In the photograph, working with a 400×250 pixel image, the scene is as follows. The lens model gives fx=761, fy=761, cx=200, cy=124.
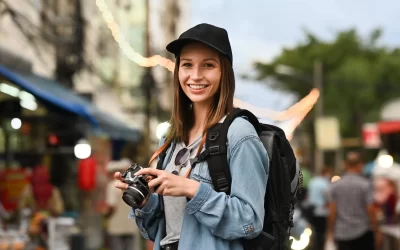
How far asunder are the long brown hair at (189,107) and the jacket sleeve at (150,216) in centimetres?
26

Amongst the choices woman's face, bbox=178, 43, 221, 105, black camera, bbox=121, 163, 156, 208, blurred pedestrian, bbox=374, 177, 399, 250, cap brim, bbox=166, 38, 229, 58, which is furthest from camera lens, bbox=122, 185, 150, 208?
blurred pedestrian, bbox=374, 177, 399, 250

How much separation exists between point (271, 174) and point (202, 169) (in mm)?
257

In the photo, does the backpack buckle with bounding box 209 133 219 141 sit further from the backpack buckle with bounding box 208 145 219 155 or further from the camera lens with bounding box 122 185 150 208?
the camera lens with bounding box 122 185 150 208

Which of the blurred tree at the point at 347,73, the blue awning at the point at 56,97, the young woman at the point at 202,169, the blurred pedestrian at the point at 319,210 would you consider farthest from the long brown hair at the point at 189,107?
the blurred tree at the point at 347,73

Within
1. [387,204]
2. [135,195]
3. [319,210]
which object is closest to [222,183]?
[135,195]

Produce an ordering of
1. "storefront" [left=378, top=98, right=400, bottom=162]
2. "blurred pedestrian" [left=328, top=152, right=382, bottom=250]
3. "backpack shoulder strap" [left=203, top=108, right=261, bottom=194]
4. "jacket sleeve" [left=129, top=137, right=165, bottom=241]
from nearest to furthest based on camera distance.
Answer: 1. "backpack shoulder strap" [left=203, top=108, right=261, bottom=194]
2. "jacket sleeve" [left=129, top=137, right=165, bottom=241]
3. "blurred pedestrian" [left=328, top=152, right=382, bottom=250]
4. "storefront" [left=378, top=98, right=400, bottom=162]

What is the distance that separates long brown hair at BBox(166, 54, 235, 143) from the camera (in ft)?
9.23

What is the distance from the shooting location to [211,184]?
2689mm

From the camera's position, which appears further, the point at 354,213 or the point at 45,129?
the point at 45,129

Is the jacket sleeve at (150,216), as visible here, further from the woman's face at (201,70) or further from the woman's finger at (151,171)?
the woman's face at (201,70)

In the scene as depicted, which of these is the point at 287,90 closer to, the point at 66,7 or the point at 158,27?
the point at 158,27

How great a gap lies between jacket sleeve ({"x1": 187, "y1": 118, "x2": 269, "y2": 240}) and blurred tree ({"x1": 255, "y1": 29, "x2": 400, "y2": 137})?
5325 cm

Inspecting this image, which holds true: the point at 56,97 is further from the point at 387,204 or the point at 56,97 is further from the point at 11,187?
the point at 387,204

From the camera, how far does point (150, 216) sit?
293 cm
